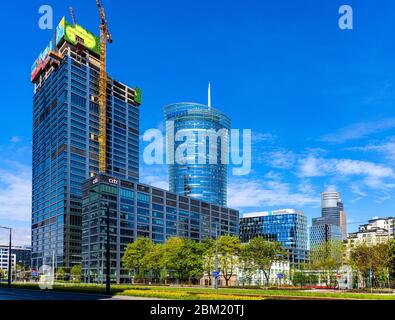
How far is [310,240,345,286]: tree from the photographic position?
10868cm

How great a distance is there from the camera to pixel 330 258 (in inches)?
4336

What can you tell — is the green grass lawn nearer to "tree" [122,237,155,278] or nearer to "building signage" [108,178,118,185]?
"tree" [122,237,155,278]

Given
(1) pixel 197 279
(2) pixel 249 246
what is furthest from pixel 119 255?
(2) pixel 249 246

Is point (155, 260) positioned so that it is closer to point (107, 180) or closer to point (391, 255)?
point (107, 180)

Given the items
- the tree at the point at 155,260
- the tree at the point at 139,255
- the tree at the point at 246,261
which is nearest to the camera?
the tree at the point at 246,261

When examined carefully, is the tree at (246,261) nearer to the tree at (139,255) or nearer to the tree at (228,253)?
the tree at (228,253)

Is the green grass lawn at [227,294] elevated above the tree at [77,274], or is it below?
above

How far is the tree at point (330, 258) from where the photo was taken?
108675 mm

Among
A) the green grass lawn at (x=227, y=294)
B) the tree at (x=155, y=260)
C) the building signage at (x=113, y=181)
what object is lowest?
the tree at (x=155, y=260)

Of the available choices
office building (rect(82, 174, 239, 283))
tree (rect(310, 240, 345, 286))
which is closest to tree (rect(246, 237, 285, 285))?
tree (rect(310, 240, 345, 286))

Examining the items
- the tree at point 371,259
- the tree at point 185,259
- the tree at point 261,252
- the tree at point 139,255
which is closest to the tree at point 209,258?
the tree at point 185,259
